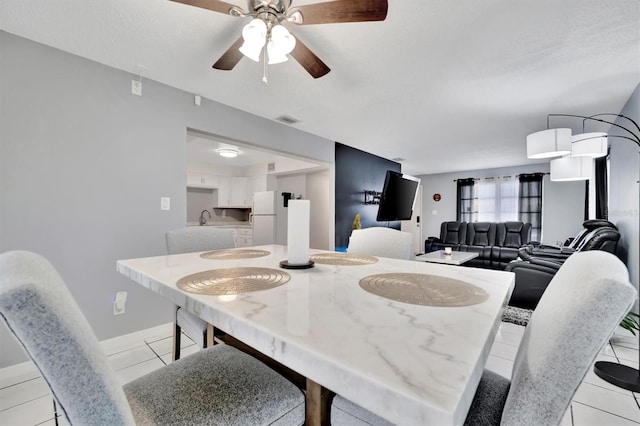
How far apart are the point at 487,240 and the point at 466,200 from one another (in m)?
2.00

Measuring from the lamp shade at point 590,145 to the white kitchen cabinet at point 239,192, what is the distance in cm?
560

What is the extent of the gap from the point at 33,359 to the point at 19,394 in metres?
2.03

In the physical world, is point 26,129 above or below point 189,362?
above

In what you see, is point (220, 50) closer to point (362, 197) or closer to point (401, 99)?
point (401, 99)

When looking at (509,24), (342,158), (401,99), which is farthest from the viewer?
(342,158)

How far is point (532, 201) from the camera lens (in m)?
6.43

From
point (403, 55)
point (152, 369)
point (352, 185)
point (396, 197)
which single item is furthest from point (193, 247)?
point (352, 185)

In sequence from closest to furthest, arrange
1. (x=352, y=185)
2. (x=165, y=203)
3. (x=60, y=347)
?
(x=60, y=347)
(x=165, y=203)
(x=352, y=185)

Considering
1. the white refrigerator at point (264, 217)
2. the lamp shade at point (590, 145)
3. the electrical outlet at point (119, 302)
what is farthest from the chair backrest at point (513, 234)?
the electrical outlet at point (119, 302)

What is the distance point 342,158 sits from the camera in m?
4.77

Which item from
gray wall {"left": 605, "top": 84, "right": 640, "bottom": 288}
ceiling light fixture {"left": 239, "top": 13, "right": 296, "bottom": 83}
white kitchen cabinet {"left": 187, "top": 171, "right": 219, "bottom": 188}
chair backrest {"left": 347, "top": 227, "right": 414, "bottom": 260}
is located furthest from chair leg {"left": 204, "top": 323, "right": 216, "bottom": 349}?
white kitchen cabinet {"left": 187, "top": 171, "right": 219, "bottom": 188}

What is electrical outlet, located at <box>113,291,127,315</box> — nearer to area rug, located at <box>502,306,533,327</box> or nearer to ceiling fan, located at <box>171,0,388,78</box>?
ceiling fan, located at <box>171,0,388,78</box>

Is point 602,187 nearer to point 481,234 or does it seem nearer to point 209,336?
point 481,234

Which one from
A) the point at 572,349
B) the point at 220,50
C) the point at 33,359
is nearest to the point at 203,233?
the point at 220,50
